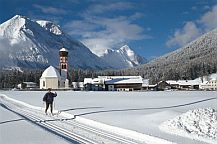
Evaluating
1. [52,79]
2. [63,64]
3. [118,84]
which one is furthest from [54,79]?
[118,84]

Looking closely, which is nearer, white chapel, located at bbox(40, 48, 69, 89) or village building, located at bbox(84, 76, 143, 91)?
white chapel, located at bbox(40, 48, 69, 89)

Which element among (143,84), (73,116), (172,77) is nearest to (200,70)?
(172,77)

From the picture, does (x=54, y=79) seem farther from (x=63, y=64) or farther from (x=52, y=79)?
(x=63, y=64)

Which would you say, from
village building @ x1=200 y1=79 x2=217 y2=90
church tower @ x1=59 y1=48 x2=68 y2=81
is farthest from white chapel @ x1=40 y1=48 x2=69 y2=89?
village building @ x1=200 y1=79 x2=217 y2=90

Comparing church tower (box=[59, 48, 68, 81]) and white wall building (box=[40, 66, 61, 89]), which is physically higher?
church tower (box=[59, 48, 68, 81])

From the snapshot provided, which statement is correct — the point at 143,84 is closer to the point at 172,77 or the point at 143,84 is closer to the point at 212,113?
the point at 172,77

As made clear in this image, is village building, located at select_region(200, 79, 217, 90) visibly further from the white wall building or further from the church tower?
the white wall building

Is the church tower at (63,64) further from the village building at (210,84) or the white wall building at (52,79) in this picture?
the village building at (210,84)

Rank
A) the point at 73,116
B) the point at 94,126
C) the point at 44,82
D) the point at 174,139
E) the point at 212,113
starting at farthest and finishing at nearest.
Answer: the point at 44,82 → the point at 73,116 → the point at 94,126 → the point at 212,113 → the point at 174,139

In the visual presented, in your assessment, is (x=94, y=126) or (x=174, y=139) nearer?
(x=174, y=139)

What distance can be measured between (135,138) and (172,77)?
175 meters

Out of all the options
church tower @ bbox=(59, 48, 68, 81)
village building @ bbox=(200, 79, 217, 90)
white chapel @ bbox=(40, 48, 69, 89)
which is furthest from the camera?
village building @ bbox=(200, 79, 217, 90)

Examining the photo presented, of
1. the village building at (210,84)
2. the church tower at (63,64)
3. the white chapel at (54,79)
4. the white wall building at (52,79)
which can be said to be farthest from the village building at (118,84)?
the village building at (210,84)

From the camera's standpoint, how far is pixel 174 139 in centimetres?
1252
